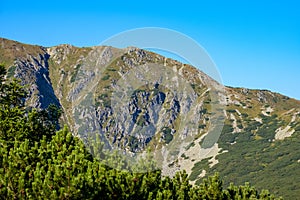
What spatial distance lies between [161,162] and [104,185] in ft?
11.9

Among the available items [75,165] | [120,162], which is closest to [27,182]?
[75,165]

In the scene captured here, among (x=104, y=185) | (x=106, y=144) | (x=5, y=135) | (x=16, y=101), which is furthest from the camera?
(x=16, y=101)

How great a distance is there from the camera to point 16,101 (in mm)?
31312

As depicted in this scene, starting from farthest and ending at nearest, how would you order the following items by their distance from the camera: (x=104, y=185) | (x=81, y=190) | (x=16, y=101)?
(x=16, y=101) → (x=104, y=185) → (x=81, y=190)

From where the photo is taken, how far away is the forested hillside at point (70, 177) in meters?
14.7

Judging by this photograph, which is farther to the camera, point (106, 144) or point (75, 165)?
point (106, 144)

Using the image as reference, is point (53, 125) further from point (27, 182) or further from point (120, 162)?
point (27, 182)

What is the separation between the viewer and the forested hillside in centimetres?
1470

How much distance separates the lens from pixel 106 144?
20.4 meters

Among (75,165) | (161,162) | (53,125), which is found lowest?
(75,165)

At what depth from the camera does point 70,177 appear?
14719mm

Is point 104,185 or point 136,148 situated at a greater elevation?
point 136,148

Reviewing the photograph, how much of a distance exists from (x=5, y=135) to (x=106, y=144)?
23.6ft

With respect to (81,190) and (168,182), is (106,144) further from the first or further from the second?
(81,190)
